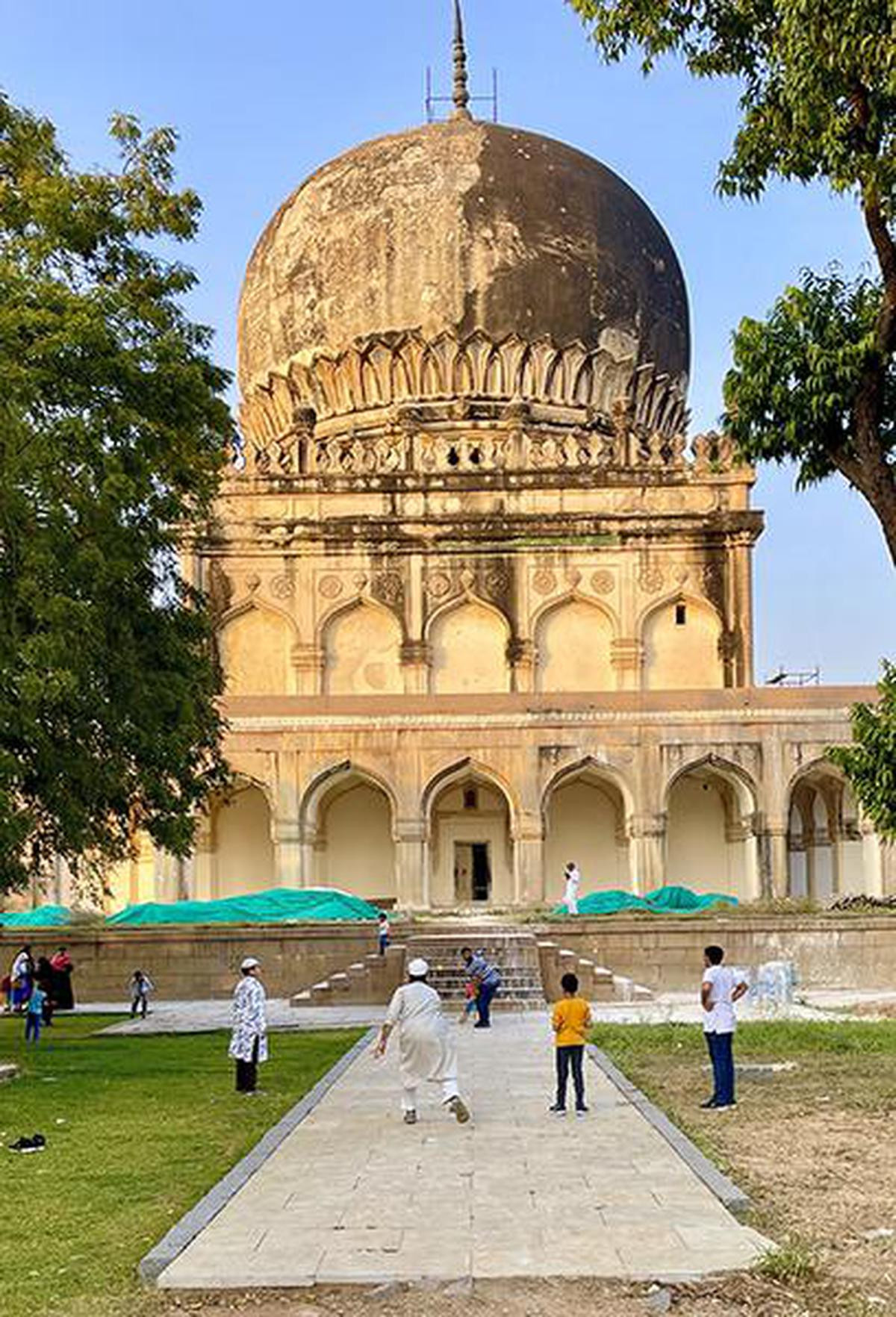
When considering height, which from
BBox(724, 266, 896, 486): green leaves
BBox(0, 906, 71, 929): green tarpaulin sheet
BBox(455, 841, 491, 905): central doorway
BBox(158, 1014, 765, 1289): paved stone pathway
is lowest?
BBox(158, 1014, 765, 1289): paved stone pathway

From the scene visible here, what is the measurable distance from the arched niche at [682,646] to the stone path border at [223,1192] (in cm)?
2095

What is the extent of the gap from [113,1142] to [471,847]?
2104 cm

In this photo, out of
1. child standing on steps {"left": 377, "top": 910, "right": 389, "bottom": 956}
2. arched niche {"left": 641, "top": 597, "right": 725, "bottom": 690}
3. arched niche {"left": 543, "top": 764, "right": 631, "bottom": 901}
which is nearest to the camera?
child standing on steps {"left": 377, "top": 910, "right": 389, "bottom": 956}

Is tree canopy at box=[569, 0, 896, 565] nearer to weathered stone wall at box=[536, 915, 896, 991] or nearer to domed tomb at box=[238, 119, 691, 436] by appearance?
weathered stone wall at box=[536, 915, 896, 991]

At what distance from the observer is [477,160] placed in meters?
37.1

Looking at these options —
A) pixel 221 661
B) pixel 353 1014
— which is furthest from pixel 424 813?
pixel 353 1014

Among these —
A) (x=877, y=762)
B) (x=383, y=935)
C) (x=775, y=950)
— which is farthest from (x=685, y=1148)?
(x=775, y=950)

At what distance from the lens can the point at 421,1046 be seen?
988cm

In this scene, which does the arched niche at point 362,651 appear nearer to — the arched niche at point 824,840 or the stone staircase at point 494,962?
the arched niche at point 824,840

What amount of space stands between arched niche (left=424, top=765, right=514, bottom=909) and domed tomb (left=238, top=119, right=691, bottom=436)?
30.9ft

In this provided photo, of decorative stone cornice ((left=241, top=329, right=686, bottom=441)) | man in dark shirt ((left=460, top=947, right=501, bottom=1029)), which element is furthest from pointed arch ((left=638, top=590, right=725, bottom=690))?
man in dark shirt ((left=460, top=947, right=501, bottom=1029))

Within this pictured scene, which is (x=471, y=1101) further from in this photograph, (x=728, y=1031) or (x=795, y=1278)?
(x=795, y=1278)

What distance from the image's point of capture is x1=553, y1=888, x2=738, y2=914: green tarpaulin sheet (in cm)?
2416

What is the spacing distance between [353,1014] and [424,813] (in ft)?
31.7
